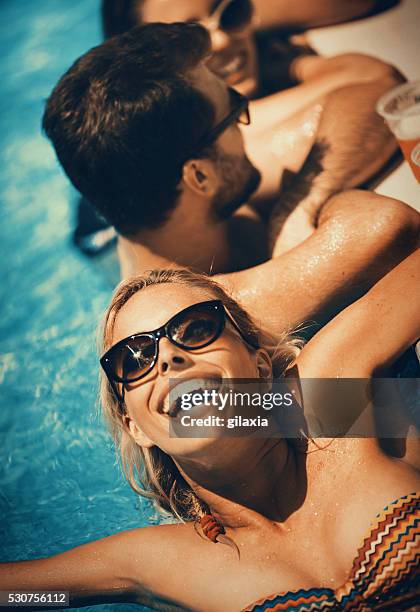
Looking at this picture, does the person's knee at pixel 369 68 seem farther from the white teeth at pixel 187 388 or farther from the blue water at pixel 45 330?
the white teeth at pixel 187 388

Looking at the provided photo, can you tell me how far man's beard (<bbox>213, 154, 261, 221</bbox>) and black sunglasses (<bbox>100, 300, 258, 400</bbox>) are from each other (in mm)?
1147

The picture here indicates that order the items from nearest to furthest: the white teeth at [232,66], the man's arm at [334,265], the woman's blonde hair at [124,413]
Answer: the woman's blonde hair at [124,413] < the man's arm at [334,265] < the white teeth at [232,66]

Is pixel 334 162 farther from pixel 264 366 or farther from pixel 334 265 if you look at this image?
pixel 264 366

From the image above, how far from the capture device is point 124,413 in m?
2.22

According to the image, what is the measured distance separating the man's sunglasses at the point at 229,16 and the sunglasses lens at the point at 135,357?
2.43m

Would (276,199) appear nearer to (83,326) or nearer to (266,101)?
(266,101)

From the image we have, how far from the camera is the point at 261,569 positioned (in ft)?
6.51

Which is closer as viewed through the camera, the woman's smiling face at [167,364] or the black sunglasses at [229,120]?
the woman's smiling face at [167,364]

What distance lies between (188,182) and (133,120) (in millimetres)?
383

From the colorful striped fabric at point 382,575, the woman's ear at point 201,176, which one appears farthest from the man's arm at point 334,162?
the colorful striped fabric at point 382,575

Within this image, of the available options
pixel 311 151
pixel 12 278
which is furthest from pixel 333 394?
pixel 12 278

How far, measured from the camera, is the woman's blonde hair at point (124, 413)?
7.27 ft

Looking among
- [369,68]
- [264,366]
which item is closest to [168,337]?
[264,366]

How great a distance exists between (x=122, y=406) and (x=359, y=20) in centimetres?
295
